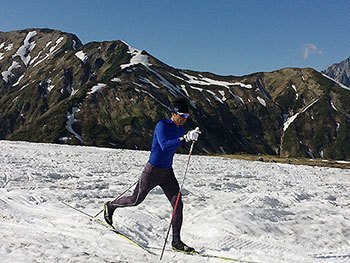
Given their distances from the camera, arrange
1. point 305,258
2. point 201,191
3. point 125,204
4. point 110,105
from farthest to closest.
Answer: point 110,105, point 201,191, point 125,204, point 305,258

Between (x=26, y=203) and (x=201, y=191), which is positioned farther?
(x=201, y=191)

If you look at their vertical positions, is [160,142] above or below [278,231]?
above

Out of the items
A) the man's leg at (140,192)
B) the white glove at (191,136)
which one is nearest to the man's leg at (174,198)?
the man's leg at (140,192)

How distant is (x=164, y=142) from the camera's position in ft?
27.6

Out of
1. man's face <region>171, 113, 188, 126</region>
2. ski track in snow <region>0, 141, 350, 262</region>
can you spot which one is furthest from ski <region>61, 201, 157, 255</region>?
man's face <region>171, 113, 188, 126</region>

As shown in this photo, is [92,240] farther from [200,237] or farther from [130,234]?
[200,237]

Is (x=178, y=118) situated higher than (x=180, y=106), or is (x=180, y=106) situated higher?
(x=180, y=106)

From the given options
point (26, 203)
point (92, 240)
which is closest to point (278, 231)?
point (92, 240)

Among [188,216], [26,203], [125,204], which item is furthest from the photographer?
[188,216]

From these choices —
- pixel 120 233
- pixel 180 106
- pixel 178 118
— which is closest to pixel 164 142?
pixel 178 118

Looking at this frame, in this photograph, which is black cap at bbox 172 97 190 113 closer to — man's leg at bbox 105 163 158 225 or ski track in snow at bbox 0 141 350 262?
man's leg at bbox 105 163 158 225

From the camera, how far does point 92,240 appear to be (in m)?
8.20

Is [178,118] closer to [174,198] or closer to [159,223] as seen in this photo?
[174,198]

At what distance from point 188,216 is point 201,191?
4015 mm
